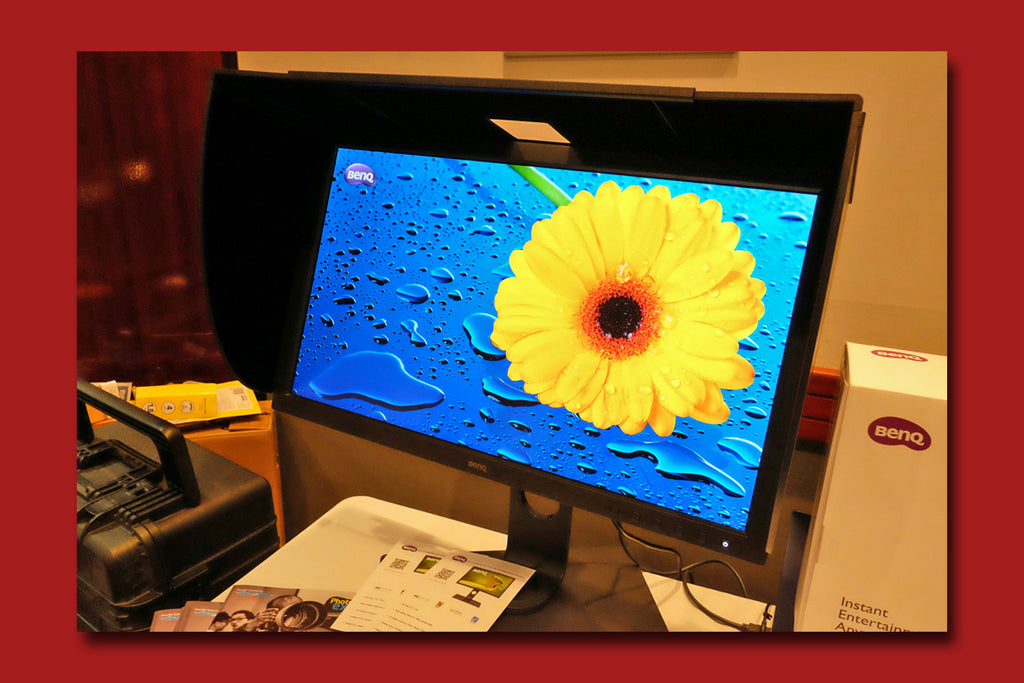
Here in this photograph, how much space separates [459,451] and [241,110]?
513 millimetres

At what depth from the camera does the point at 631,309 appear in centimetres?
64

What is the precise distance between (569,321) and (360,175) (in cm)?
35

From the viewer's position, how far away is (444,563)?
2.73ft

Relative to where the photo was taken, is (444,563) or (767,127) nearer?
(767,127)

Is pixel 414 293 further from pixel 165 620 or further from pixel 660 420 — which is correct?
pixel 165 620

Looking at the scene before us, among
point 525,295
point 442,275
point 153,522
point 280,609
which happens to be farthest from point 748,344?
point 153,522

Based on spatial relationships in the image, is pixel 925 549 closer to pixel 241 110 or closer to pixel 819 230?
pixel 819 230

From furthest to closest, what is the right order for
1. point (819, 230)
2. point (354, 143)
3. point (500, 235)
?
point (354, 143), point (500, 235), point (819, 230)

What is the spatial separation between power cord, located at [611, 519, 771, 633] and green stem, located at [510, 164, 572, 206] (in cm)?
40

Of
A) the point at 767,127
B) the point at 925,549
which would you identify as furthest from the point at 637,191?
the point at 925,549

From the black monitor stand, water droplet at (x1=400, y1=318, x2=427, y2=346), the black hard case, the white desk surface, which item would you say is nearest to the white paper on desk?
the white desk surface

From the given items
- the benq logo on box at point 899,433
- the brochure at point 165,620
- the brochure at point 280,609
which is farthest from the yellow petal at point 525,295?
the brochure at point 165,620

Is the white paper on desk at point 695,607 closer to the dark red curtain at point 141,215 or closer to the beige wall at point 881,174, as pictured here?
the beige wall at point 881,174

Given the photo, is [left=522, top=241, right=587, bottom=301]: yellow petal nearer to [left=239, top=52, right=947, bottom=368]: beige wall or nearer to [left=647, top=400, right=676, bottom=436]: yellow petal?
[left=647, top=400, right=676, bottom=436]: yellow petal
